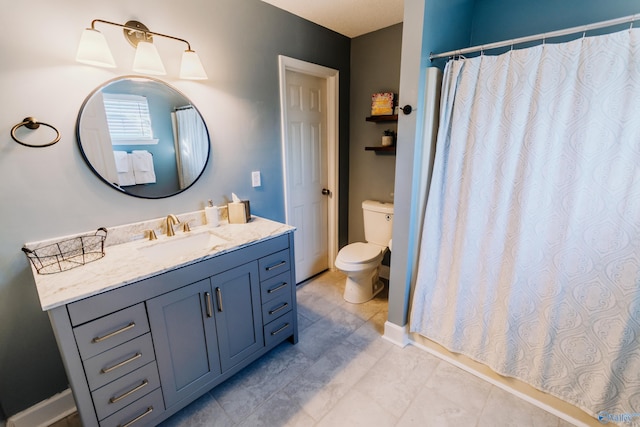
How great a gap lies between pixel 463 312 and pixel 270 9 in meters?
2.45

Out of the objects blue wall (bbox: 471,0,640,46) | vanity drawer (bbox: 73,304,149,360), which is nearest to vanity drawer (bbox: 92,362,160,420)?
vanity drawer (bbox: 73,304,149,360)

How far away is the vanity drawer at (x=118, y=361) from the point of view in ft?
3.84

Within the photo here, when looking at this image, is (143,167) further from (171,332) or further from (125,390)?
(125,390)

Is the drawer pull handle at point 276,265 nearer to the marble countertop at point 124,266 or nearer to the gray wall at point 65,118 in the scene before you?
the marble countertop at point 124,266

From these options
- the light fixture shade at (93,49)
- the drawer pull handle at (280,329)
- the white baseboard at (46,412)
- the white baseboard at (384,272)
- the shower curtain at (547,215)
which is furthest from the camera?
the white baseboard at (384,272)

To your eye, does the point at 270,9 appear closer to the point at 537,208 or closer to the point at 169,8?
the point at 169,8

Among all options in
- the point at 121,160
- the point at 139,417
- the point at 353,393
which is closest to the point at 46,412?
the point at 139,417

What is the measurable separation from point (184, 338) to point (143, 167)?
39.1 inches

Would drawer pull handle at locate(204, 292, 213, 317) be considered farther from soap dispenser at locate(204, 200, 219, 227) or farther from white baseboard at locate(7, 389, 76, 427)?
white baseboard at locate(7, 389, 76, 427)

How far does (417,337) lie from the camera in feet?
6.59

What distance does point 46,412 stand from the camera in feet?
4.95

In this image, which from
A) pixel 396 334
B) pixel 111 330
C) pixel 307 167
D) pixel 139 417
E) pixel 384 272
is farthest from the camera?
pixel 384 272

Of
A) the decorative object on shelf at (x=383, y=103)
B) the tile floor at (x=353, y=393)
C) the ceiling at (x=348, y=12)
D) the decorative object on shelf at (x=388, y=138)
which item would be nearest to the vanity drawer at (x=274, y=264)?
the tile floor at (x=353, y=393)

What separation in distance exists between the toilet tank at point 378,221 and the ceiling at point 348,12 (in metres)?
1.53
